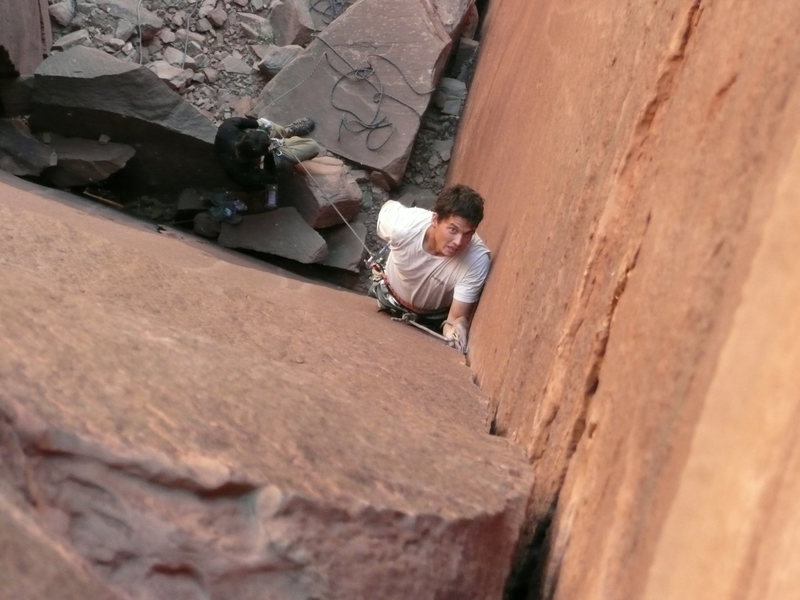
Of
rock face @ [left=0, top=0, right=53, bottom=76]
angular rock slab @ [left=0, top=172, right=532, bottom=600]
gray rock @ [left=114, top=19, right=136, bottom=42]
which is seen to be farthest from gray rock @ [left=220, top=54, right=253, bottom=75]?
angular rock slab @ [left=0, top=172, right=532, bottom=600]

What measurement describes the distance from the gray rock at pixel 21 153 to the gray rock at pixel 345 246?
1733 millimetres

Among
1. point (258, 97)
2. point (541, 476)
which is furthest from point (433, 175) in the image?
point (541, 476)

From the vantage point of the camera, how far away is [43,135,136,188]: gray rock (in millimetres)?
5121

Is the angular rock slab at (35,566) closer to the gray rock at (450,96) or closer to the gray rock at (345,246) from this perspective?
the gray rock at (345,246)

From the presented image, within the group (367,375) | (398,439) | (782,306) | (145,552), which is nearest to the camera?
(782,306)

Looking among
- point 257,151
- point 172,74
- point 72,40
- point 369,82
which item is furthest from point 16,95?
point 369,82

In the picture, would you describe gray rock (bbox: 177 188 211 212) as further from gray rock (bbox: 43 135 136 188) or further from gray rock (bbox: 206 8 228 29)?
gray rock (bbox: 206 8 228 29)

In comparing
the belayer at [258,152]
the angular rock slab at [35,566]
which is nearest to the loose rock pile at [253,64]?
the belayer at [258,152]

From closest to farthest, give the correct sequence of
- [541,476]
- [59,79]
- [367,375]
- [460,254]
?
[541,476] → [367,375] → [460,254] → [59,79]

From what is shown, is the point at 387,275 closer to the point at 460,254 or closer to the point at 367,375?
the point at 460,254

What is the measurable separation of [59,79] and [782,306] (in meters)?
4.96

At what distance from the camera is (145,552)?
3.62 feet

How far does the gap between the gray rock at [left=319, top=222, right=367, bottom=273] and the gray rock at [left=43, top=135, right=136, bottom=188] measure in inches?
52.8

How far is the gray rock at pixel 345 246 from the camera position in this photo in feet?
17.8
